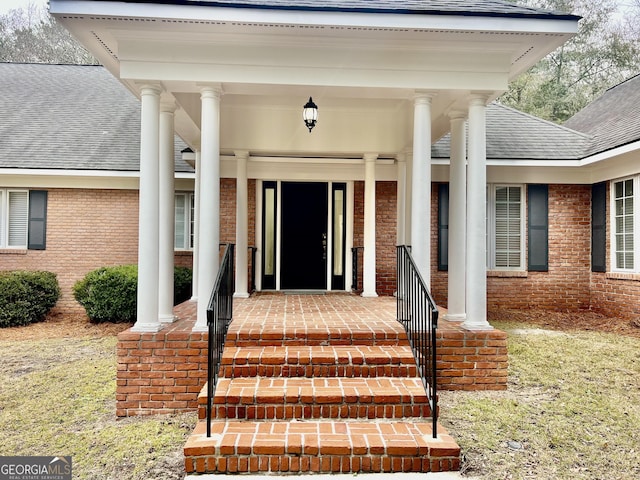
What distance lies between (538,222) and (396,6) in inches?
255

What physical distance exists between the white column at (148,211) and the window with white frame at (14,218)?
22.3 ft

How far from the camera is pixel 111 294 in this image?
873 centimetres

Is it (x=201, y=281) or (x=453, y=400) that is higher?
(x=201, y=281)

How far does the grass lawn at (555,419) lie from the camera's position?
3.29 m

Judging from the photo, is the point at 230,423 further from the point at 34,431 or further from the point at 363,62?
the point at 363,62

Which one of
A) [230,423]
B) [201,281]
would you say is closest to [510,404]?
[230,423]

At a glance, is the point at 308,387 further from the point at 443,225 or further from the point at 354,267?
the point at 443,225

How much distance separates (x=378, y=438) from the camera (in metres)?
3.25

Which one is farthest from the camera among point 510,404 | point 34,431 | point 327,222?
point 327,222

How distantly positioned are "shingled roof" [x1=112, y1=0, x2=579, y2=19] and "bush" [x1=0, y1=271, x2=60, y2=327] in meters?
6.97

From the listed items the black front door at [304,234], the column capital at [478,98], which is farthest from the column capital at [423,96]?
the black front door at [304,234]

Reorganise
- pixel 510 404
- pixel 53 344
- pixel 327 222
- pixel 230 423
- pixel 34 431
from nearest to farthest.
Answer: pixel 230 423
pixel 34 431
pixel 510 404
pixel 53 344
pixel 327 222

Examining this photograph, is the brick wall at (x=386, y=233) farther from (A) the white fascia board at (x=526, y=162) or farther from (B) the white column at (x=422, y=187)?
(B) the white column at (x=422, y=187)

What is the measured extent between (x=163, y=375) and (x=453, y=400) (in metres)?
2.86
